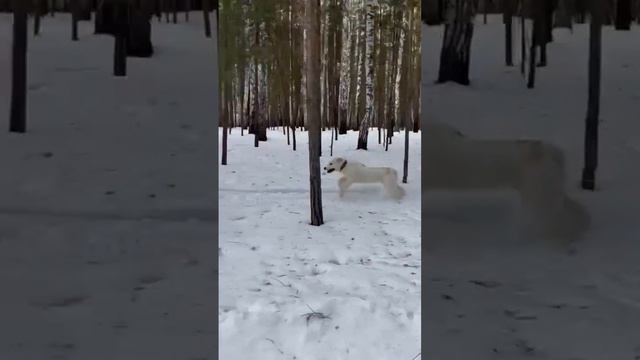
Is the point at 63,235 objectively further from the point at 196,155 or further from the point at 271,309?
the point at 271,309

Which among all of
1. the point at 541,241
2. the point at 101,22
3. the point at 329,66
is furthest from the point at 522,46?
the point at 329,66

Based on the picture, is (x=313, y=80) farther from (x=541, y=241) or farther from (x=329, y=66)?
(x=329, y=66)

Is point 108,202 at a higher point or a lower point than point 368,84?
lower

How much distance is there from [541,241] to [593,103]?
1.28ft

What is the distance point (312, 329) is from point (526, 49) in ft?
4.59

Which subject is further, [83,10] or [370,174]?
[370,174]

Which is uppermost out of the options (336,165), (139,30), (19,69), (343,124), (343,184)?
(139,30)

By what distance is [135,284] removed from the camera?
1.53m

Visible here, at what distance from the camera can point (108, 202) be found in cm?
152

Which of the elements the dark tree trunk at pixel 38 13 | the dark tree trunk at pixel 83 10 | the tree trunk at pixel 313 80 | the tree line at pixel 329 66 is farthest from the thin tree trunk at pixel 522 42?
the tree line at pixel 329 66

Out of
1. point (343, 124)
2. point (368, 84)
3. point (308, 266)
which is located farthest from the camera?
point (343, 124)

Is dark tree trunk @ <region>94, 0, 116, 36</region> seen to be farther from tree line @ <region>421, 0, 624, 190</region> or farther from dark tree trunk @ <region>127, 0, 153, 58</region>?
tree line @ <region>421, 0, 624, 190</region>

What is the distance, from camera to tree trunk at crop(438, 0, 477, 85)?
153cm

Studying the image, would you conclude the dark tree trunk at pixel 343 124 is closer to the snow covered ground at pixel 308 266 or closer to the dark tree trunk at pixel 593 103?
the snow covered ground at pixel 308 266
